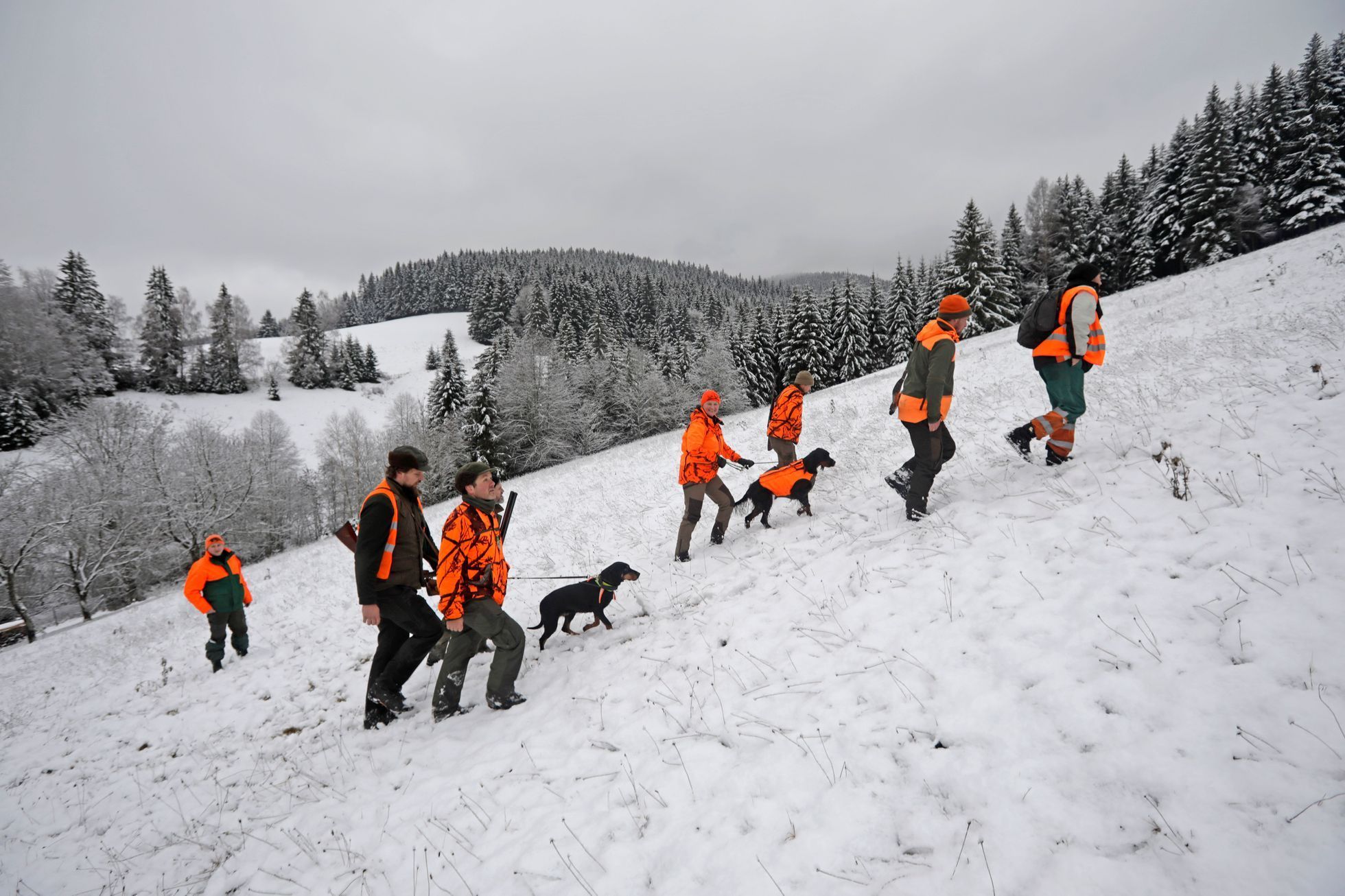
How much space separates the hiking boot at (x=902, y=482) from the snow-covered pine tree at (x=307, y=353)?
6842cm

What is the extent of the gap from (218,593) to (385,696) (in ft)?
17.8

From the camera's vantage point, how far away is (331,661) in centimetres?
735

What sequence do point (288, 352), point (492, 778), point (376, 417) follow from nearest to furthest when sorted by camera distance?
point (492, 778) < point (376, 417) < point (288, 352)

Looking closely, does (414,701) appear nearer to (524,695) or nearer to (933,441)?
(524,695)

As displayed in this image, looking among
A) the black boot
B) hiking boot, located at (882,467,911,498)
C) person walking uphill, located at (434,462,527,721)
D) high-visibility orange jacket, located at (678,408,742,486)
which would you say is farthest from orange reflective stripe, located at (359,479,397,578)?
the black boot

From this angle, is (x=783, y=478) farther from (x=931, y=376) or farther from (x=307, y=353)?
(x=307, y=353)

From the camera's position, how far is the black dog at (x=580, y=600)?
19.0ft

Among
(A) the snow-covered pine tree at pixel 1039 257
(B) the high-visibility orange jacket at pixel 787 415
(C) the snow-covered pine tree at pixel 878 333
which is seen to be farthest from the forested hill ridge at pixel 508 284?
(B) the high-visibility orange jacket at pixel 787 415

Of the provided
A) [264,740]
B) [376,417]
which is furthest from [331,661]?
[376,417]

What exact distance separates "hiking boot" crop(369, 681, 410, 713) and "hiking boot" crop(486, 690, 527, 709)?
40.1 inches

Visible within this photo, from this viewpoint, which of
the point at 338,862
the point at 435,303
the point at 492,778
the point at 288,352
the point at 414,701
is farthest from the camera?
the point at 435,303

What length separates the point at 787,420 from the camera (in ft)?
27.6

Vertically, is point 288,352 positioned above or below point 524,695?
above

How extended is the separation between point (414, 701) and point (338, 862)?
2.17m
